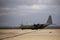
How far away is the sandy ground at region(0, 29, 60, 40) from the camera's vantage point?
206 cm

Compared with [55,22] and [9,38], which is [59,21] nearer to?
[55,22]

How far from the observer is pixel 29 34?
209cm

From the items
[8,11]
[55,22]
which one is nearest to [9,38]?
[8,11]

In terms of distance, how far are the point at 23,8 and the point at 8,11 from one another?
0.66 feet

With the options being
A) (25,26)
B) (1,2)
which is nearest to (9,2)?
(1,2)

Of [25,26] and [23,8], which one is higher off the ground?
[23,8]

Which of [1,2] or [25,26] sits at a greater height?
[1,2]

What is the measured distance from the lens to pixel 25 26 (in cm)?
208

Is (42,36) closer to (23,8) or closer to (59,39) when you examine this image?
(59,39)

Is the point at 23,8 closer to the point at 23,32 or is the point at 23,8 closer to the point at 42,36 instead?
the point at 23,32

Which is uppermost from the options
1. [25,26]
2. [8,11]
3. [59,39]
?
[8,11]

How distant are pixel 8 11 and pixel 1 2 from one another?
0.51 ft

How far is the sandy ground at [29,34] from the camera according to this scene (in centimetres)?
206

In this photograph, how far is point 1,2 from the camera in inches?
83.7
